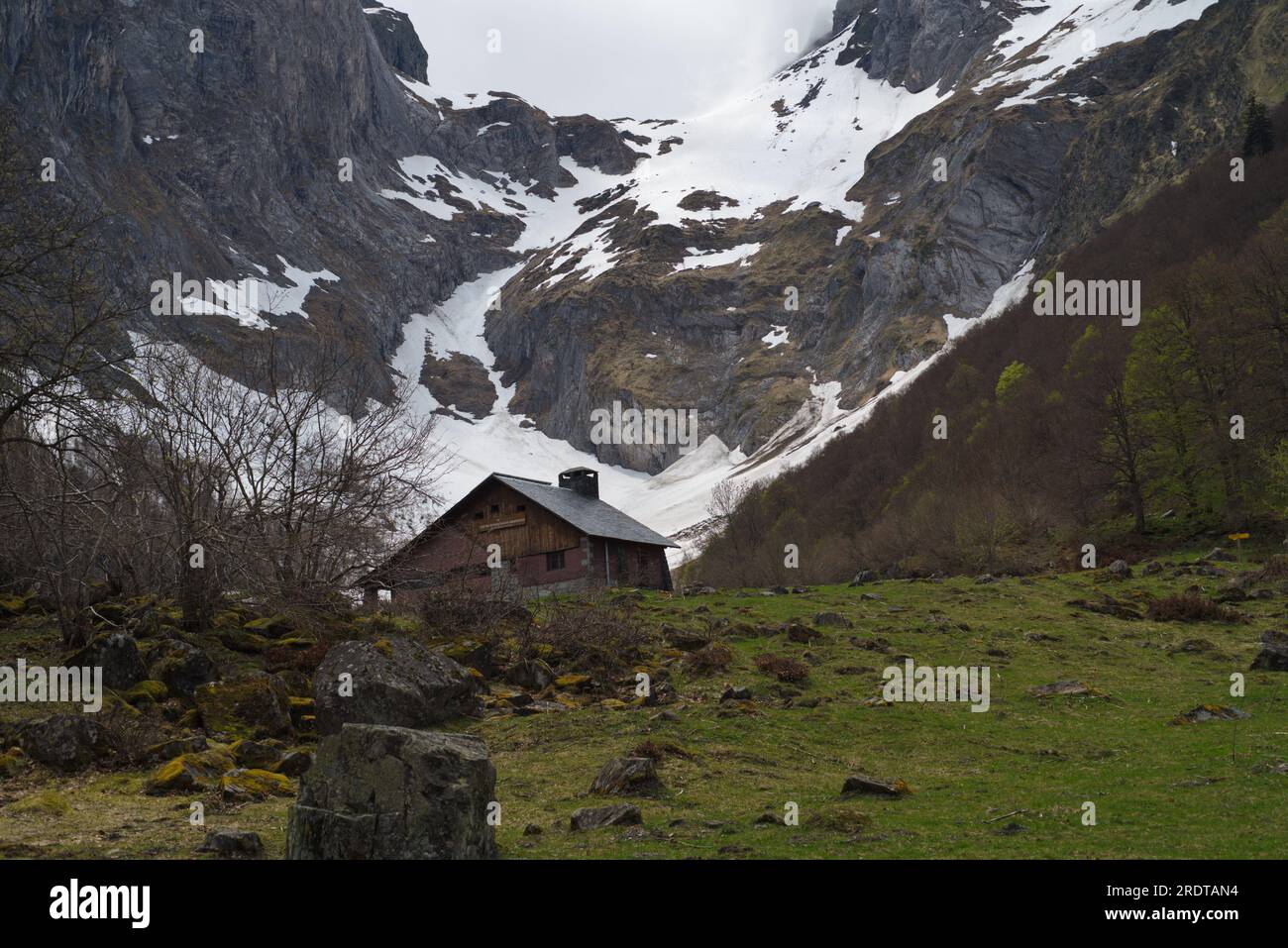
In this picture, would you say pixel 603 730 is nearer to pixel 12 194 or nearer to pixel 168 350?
pixel 12 194

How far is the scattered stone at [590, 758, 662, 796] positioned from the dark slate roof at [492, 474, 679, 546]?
35.6 metres

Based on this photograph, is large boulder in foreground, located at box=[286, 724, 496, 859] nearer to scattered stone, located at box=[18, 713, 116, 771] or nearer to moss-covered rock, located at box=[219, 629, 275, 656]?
scattered stone, located at box=[18, 713, 116, 771]

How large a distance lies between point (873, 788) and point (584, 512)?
41.5 meters

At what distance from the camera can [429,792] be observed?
9453 mm

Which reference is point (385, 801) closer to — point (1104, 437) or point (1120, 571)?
point (1120, 571)

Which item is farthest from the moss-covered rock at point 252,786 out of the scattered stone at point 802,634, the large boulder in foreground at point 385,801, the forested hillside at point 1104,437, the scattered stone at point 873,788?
the forested hillside at point 1104,437

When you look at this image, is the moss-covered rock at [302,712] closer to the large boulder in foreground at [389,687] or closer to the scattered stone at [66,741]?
the large boulder in foreground at [389,687]

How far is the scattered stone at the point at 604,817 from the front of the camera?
1205cm

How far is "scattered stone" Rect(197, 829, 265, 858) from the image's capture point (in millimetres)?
10055

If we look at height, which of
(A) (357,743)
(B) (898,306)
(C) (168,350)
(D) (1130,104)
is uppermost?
(D) (1130,104)

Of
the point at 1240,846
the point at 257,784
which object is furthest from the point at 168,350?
the point at 1240,846

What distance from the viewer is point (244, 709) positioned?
18.2 m

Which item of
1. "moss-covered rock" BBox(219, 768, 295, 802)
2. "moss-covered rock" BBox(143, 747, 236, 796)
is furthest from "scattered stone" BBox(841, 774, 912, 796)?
"moss-covered rock" BBox(143, 747, 236, 796)

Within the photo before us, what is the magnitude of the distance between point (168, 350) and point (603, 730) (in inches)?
690
